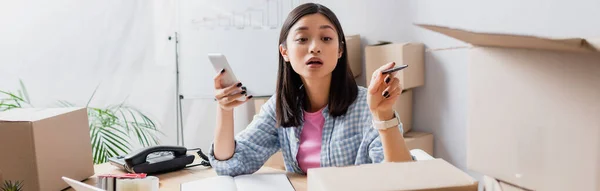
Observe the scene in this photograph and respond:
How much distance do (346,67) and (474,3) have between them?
1107 mm

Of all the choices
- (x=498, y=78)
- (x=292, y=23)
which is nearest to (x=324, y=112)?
(x=292, y=23)

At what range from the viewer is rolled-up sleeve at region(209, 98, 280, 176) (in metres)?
1.32

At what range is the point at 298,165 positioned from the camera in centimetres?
139

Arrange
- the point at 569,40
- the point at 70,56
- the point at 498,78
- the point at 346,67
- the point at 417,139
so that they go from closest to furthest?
the point at 569,40 → the point at 498,78 → the point at 346,67 → the point at 417,139 → the point at 70,56

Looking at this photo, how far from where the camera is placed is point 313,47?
131 cm

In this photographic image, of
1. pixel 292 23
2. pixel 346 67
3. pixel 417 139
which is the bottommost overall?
pixel 417 139

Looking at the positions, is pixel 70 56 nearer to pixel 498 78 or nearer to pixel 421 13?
pixel 421 13

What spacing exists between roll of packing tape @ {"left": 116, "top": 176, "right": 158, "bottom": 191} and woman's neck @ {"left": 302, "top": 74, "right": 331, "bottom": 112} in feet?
1.60

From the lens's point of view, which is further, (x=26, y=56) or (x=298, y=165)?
(x=26, y=56)

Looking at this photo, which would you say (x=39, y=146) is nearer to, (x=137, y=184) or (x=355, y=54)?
(x=137, y=184)

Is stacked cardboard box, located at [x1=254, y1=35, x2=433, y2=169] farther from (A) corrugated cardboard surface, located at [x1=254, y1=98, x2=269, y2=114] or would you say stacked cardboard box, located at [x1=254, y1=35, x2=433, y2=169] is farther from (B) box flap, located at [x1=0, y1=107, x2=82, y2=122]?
(B) box flap, located at [x1=0, y1=107, x2=82, y2=122]

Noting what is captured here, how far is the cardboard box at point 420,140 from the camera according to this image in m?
2.52

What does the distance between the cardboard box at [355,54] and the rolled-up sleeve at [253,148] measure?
4.21 feet

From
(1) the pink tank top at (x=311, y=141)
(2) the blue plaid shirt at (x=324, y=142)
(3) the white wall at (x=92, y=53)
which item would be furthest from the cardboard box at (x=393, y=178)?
(3) the white wall at (x=92, y=53)
